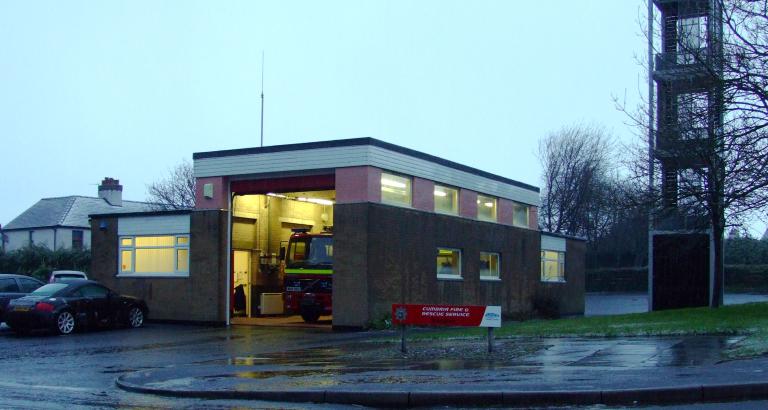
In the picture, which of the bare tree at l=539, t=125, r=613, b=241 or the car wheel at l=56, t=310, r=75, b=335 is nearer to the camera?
the car wheel at l=56, t=310, r=75, b=335

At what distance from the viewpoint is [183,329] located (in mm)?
27062

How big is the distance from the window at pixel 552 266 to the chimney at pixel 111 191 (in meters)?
36.4

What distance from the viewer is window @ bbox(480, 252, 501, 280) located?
33.6 metres

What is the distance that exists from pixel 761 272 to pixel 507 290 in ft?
117

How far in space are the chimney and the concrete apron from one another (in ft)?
165

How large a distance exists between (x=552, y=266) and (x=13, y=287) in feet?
81.9

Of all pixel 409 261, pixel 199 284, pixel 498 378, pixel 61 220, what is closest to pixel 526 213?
pixel 409 261

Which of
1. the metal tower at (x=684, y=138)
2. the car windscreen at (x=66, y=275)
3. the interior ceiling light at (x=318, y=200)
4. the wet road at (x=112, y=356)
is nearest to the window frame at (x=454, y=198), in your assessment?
the interior ceiling light at (x=318, y=200)

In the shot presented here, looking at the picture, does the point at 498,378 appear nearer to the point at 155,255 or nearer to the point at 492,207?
the point at 155,255

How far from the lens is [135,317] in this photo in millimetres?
27469

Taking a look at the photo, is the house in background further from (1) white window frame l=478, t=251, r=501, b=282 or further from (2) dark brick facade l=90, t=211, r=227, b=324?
(1) white window frame l=478, t=251, r=501, b=282

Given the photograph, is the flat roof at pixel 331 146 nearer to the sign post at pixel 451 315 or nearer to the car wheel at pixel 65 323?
the car wheel at pixel 65 323

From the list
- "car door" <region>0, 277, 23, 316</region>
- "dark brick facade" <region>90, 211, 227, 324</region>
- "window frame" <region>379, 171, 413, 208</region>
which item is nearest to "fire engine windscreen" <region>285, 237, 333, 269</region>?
"dark brick facade" <region>90, 211, 227, 324</region>

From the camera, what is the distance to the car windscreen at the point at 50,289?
80.6 ft
